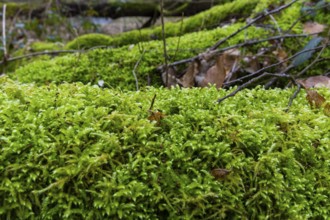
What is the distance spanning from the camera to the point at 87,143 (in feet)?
4.09

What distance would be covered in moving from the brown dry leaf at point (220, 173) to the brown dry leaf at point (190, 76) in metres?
1.76

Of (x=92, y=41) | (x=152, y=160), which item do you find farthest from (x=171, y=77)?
(x=92, y=41)

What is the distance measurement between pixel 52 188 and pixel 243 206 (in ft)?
2.13

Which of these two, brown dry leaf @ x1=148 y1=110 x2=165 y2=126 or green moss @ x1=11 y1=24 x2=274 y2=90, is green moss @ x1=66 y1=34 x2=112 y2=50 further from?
brown dry leaf @ x1=148 y1=110 x2=165 y2=126

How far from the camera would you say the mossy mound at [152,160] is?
114 centimetres

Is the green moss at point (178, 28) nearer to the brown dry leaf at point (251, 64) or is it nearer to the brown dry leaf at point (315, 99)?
the brown dry leaf at point (251, 64)

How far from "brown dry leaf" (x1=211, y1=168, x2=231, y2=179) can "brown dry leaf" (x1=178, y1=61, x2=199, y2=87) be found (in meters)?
1.76

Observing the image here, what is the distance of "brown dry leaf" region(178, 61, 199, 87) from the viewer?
2.97 metres

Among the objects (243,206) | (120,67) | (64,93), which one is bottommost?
(120,67)

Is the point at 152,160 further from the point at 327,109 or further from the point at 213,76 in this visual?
the point at 213,76

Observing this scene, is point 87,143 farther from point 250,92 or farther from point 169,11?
point 169,11

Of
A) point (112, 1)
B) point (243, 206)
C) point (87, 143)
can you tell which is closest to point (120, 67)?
point (87, 143)

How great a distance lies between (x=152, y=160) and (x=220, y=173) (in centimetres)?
25

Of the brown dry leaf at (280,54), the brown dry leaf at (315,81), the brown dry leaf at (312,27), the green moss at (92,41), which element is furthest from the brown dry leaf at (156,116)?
the green moss at (92,41)
